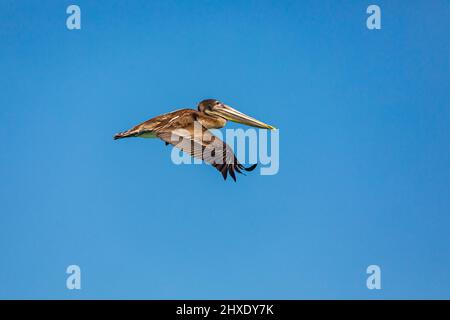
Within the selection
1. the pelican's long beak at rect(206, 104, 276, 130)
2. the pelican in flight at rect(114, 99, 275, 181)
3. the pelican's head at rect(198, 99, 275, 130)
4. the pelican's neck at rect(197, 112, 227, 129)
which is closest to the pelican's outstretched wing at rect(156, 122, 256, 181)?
the pelican in flight at rect(114, 99, 275, 181)

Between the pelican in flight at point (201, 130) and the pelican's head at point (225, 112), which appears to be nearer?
the pelican in flight at point (201, 130)

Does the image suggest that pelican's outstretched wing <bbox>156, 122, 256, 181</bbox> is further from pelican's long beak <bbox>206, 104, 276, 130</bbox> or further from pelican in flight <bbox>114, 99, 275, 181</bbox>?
pelican's long beak <bbox>206, 104, 276, 130</bbox>

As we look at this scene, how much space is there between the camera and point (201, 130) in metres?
17.8

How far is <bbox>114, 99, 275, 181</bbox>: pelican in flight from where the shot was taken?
16781 mm

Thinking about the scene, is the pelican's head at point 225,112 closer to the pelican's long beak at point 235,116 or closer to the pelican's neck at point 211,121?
the pelican's long beak at point 235,116

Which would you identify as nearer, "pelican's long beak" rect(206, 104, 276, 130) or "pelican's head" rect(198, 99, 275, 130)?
"pelican's head" rect(198, 99, 275, 130)

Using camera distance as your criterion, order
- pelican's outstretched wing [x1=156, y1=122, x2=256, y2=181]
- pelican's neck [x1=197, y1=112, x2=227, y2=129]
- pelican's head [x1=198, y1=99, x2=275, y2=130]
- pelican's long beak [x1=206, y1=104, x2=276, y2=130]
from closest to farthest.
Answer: pelican's outstretched wing [x1=156, y1=122, x2=256, y2=181]
pelican's neck [x1=197, y1=112, x2=227, y2=129]
pelican's head [x1=198, y1=99, x2=275, y2=130]
pelican's long beak [x1=206, y1=104, x2=276, y2=130]

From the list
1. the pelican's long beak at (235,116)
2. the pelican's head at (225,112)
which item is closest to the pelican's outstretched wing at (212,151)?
the pelican's head at (225,112)

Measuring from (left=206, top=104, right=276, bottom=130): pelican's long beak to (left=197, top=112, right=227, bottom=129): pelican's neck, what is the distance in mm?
175

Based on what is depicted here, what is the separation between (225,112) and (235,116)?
1.31 ft

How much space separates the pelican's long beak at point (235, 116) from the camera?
2018cm
